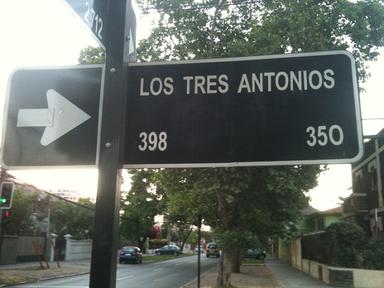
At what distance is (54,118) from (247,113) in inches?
41.8

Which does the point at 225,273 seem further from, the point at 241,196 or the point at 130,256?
the point at 130,256

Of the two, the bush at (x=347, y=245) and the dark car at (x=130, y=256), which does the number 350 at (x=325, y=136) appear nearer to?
the bush at (x=347, y=245)

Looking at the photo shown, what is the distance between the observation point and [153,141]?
2.62 metres

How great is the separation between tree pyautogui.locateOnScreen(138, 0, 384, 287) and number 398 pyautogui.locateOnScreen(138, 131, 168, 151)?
15299 millimetres

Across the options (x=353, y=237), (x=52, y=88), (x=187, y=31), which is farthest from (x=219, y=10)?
(x=52, y=88)

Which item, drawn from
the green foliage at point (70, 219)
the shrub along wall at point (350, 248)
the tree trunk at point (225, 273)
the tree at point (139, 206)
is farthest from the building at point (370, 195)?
the green foliage at point (70, 219)

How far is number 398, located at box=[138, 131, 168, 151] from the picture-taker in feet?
8.56

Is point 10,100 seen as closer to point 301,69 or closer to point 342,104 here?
point 301,69

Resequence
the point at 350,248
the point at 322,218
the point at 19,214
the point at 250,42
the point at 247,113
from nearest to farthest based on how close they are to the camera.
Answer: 1. the point at 247,113
2. the point at 250,42
3. the point at 350,248
4. the point at 19,214
5. the point at 322,218

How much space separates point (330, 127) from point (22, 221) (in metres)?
38.3

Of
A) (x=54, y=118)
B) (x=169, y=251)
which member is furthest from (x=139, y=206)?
(x=54, y=118)

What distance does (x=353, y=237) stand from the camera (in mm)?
21984

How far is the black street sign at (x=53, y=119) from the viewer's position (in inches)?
106

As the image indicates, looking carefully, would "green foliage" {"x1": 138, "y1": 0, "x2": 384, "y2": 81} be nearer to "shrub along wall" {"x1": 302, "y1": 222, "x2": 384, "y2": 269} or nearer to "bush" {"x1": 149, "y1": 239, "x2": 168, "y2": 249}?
"shrub along wall" {"x1": 302, "y1": 222, "x2": 384, "y2": 269}
